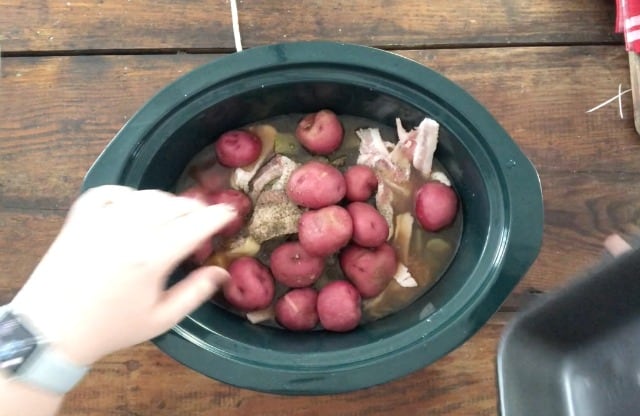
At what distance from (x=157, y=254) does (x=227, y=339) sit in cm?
11

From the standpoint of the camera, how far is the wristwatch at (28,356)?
1.58 feet

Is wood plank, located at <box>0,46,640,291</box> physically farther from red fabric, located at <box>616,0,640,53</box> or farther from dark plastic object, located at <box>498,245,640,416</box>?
dark plastic object, located at <box>498,245,640,416</box>

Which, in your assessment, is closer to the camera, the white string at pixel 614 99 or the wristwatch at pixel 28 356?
the wristwatch at pixel 28 356

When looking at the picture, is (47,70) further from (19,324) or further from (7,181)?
(19,324)

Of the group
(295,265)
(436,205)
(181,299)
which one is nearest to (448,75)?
(436,205)

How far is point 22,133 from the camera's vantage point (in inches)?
28.2

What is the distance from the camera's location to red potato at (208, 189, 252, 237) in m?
0.67

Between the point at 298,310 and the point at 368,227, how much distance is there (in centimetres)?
10

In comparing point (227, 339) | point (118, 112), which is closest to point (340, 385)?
point (227, 339)

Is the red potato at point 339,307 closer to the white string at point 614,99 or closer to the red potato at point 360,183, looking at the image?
the red potato at point 360,183

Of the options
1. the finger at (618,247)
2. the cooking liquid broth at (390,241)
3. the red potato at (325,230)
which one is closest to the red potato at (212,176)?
the cooking liquid broth at (390,241)

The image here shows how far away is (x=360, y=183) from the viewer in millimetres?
680

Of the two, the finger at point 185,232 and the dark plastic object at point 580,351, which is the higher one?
the finger at point 185,232

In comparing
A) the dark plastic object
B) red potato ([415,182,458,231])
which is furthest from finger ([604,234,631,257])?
red potato ([415,182,458,231])
